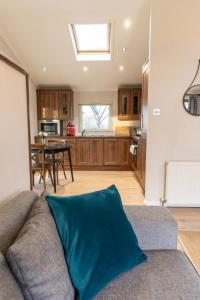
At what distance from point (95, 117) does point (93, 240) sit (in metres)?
5.32

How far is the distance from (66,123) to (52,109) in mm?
540

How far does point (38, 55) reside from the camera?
4672 mm

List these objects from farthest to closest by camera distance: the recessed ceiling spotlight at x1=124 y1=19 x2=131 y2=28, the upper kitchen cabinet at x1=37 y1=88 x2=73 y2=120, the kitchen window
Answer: the kitchen window, the upper kitchen cabinet at x1=37 y1=88 x2=73 y2=120, the recessed ceiling spotlight at x1=124 y1=19 x2=131 y2=28

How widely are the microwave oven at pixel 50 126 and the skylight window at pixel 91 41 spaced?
1809 millimetres

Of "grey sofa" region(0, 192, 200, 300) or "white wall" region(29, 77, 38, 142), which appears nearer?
"grey sofa" region(0, 192, 200, 300)

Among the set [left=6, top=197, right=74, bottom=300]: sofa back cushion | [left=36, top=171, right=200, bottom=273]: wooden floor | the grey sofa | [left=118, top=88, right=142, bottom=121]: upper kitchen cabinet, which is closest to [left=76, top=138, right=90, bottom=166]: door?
[left=36, top=171, right=200, bottom=273]: wooden floor

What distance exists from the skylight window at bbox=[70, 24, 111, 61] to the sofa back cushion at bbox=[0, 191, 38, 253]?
3653mm

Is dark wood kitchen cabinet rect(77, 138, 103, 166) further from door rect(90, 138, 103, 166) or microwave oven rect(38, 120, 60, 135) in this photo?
microwave oven rect(38, 120, 60, 135)

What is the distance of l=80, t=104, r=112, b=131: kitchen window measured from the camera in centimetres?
619

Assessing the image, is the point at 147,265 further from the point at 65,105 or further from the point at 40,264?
the point at 65,105

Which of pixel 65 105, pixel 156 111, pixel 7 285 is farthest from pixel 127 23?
pixel 7 285

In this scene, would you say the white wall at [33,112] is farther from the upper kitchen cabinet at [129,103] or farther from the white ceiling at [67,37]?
the upper kitchen cabinet at [129,103]

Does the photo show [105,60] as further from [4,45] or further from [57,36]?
[4,45]

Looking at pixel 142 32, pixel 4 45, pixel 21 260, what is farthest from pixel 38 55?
pixel 21 260
